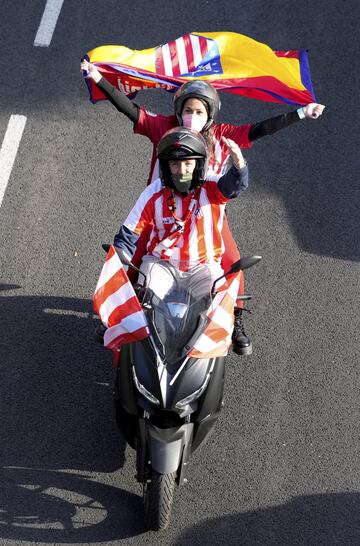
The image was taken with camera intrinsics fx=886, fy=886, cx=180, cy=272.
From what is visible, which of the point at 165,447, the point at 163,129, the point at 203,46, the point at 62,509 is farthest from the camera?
the point at 203,46

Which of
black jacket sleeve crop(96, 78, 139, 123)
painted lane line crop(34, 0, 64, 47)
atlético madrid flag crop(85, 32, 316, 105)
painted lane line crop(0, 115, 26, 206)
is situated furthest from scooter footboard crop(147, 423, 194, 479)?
painted lane line crop(34, 0, 64, 47)

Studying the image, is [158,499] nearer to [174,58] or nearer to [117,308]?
[117,308]

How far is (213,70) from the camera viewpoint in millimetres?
6793

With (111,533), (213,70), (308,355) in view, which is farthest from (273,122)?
(111,533)

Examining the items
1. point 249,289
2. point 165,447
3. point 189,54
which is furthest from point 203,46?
point 165,447

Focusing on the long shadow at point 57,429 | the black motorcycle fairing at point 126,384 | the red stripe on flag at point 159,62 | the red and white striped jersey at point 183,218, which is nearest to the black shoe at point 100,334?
the long shadow at point 57,429

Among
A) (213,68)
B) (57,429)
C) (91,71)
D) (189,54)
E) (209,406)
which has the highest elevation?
(189,54)

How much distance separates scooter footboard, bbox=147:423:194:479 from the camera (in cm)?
506

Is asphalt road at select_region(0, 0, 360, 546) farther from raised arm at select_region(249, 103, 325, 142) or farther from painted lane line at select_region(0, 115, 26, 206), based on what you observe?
raised arm at select_region(249, 103, 325, 142)

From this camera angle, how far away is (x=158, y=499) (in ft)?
17.2

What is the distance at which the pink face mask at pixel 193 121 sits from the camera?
242 inches

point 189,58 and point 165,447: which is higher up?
point 189,58

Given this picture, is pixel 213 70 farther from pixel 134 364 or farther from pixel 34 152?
pixel 134 364

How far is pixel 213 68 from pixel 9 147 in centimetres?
202
